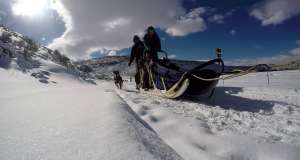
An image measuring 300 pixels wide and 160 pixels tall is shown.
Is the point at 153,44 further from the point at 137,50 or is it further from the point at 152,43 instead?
the point at 137,50

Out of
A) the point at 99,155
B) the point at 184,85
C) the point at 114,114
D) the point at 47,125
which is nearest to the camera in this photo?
the point at 99,155

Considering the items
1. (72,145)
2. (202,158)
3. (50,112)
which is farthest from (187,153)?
(50,112)

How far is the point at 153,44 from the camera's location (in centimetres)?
677

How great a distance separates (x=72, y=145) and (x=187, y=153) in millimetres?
884

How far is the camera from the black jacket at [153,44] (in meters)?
6.69

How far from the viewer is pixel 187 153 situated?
1830mm

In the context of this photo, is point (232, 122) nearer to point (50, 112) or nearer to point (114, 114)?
point (114, 114)

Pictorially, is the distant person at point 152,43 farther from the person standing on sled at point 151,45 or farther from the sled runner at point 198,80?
the sled runner at point 198,80

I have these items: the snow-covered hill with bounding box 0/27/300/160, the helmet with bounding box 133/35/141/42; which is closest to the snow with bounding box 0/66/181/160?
the snow-covered hill with bounding box 0/27/300/160

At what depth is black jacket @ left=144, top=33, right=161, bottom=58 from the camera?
21.9ft

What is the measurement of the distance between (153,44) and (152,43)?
0.04 metres

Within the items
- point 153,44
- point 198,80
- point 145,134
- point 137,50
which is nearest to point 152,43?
point 153,44

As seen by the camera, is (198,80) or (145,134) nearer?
(145,134)

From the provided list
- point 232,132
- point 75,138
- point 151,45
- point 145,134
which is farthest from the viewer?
point 151,45
